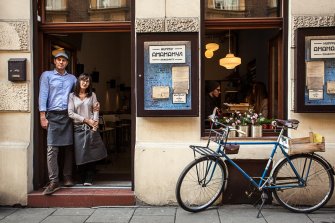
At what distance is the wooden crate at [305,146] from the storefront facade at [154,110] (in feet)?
1.87

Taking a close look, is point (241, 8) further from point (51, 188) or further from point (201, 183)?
point (51, 188)

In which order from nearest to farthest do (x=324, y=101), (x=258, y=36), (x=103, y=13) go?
(x=324, y=101)
(x=103, y=13)
(x=258, y=36)

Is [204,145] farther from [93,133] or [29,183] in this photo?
[29,183]

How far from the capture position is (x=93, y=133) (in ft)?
22.2

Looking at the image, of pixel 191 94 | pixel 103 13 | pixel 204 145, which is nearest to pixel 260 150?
pixel 204 145

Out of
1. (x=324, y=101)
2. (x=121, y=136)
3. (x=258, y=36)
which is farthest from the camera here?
(x=121, y=136)

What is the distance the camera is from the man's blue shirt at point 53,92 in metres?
6.44

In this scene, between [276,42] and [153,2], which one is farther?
[276,42]

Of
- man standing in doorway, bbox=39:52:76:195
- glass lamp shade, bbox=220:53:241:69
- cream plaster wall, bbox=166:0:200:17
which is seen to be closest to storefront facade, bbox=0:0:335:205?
cream plaster wall, bbox=166:0:200:17

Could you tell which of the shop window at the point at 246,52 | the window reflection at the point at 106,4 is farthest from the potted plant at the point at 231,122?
the window reflection at the point at 106,4

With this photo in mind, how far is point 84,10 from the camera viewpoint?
6734 millimetres

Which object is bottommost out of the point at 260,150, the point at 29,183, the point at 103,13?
the point at 29,183

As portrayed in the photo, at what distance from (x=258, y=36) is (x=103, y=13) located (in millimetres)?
2784

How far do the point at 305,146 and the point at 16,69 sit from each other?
4437 millimetres
